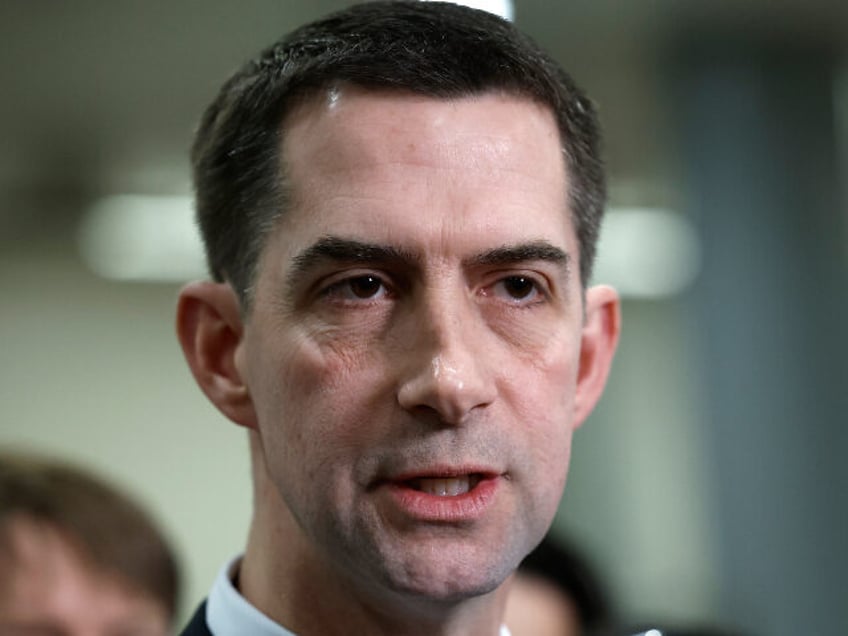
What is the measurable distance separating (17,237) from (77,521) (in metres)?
5.49

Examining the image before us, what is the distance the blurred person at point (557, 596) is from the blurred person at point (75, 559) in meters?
0.83

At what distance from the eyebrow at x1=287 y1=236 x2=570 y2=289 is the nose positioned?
0.17 ft

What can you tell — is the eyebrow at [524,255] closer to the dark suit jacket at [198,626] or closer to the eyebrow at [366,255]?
the eyebrow at [366,255]

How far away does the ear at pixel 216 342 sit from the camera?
4.64 ft

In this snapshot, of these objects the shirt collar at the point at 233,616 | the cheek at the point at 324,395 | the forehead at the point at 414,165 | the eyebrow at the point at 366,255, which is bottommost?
the shirt collar at the point at 233,616

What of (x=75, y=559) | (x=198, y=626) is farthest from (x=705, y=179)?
(x=198, y=626)

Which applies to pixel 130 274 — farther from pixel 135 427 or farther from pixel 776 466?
pixel 776 466

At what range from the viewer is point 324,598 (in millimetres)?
1324

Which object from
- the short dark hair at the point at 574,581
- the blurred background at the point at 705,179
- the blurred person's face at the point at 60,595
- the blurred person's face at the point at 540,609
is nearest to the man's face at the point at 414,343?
the blurred person's face at the point at 60,595

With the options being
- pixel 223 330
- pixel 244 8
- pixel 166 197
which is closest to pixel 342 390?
pixel 223 330

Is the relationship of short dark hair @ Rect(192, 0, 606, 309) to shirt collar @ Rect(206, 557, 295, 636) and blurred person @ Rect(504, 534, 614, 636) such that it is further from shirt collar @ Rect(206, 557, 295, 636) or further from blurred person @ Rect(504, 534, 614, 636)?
blurred person @ Rect(504, 534, 614, 636)

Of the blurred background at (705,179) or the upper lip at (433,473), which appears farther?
the blurred background at (705,179)

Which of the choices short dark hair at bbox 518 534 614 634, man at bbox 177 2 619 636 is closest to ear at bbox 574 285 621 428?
man at bbox 177 2 619 636

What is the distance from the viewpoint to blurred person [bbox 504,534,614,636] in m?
2.71
